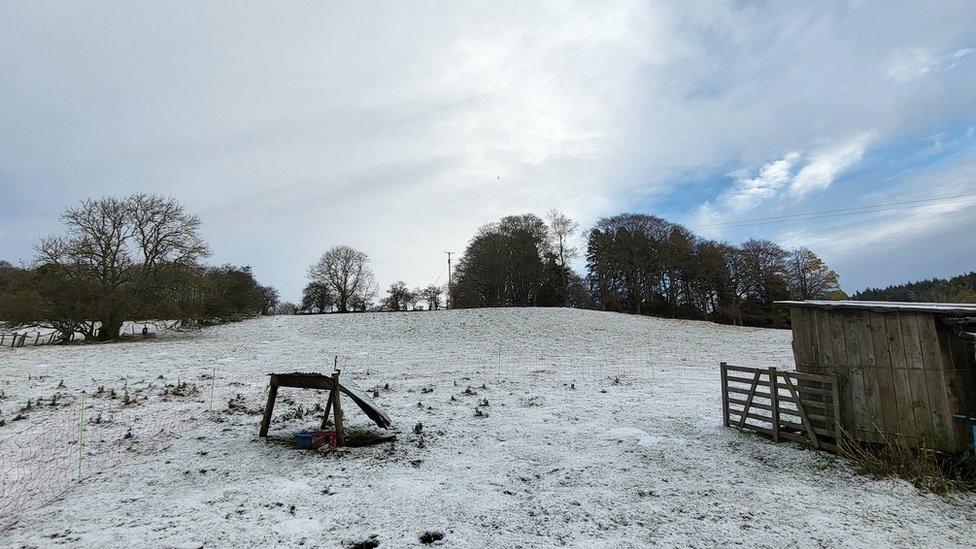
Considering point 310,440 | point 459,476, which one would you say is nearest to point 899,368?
point 459,476

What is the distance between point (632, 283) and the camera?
49562mm

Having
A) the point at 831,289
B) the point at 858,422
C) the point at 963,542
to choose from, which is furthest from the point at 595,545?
the point at 831,289

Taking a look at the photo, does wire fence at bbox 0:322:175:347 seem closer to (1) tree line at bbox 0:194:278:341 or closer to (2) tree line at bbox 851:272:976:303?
(1) tree line at bbox 0:194:278:341

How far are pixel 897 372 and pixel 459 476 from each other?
6.46 metres

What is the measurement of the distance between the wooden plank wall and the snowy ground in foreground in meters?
0.93

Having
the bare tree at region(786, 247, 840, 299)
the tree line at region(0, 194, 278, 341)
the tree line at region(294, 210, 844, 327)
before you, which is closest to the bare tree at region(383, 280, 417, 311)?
the tree line at region(294, 210, 844, 327)

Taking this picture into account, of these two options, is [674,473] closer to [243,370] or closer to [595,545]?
[595,545]

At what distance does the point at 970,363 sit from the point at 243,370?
18.5 meters

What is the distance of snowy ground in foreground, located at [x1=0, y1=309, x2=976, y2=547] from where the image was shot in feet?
15.1

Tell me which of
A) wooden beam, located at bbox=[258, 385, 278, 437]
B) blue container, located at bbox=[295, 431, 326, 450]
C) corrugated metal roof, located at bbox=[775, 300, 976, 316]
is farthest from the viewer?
wooden beam, located at bbox=[258, 385, 278, 437]

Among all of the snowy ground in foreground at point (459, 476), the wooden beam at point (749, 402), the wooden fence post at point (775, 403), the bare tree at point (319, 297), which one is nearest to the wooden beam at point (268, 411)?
the snowy ground in foreground at point (459, 476)

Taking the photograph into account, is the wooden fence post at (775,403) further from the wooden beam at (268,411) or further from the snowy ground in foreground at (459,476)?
the wooden beam at (268,411)

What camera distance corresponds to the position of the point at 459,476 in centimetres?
611

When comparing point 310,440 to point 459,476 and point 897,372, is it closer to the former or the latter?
point 459,476
